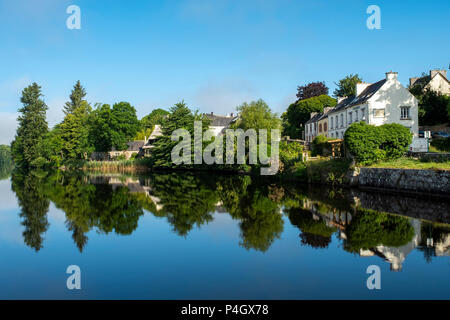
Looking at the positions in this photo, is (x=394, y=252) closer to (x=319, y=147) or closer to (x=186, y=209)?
(x=186, y=209)

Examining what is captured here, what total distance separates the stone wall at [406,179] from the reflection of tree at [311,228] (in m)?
7.69

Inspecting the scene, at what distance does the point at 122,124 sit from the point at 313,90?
35.5 metres

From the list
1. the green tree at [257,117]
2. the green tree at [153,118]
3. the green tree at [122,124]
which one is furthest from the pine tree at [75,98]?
the green tree at [257,117]

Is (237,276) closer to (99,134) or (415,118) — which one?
(415,118)

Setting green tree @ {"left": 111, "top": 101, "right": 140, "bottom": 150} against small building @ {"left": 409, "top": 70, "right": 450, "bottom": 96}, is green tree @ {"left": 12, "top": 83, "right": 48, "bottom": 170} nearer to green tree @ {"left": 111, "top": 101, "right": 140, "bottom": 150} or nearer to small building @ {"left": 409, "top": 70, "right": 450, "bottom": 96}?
green tree @ {"left": 111, "top": 101, "right": 140, "bottom": 150}

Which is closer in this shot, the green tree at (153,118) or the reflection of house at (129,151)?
the reflection of house at (129,151)

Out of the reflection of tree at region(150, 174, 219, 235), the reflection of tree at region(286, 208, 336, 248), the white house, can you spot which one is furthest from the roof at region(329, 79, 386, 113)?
the reflection of tree at region(286, 208, 336, 248)

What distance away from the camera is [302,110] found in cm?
5966

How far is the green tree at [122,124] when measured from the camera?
65500 mm

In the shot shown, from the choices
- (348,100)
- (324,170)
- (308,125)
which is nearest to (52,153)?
(308,125)

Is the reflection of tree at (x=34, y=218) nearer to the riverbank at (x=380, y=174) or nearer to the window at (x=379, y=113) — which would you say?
the riverbank at (x=380, y=174)
